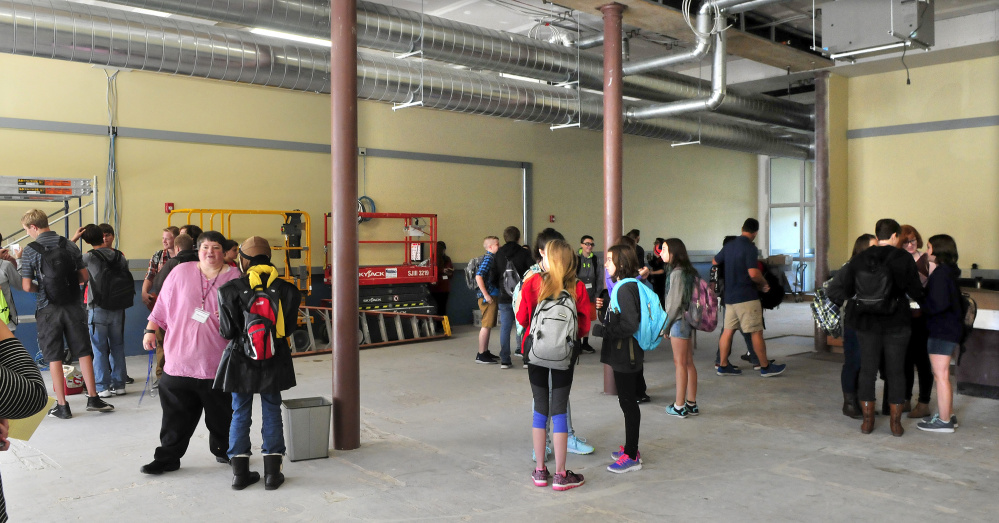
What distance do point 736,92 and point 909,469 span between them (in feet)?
23.5

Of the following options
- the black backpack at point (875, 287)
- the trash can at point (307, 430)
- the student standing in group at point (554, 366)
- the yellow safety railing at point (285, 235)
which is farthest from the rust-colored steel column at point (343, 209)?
the yellow safety railing at point (285, 235)

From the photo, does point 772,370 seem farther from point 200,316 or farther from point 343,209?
point 200,316

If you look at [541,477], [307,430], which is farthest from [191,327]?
[541,477]

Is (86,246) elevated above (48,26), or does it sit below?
below

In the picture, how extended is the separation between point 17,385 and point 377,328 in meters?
8.61

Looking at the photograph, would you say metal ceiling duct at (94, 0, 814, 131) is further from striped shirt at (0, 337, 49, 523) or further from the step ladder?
striped shirt at (0, 337, 49, 523)

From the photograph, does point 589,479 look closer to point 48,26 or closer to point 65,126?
point 48,26

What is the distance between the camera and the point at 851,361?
223 inches

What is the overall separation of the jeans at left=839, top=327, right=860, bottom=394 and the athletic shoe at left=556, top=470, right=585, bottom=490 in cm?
274

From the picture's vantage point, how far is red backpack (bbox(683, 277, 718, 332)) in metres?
5.45

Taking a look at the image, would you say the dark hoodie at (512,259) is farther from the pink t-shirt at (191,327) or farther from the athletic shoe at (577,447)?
the pink t-shirt at (191,327)

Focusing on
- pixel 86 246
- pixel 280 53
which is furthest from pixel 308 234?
pixel 280 53

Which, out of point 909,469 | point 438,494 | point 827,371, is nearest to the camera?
point 438,494

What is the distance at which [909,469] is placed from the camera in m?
4.42
